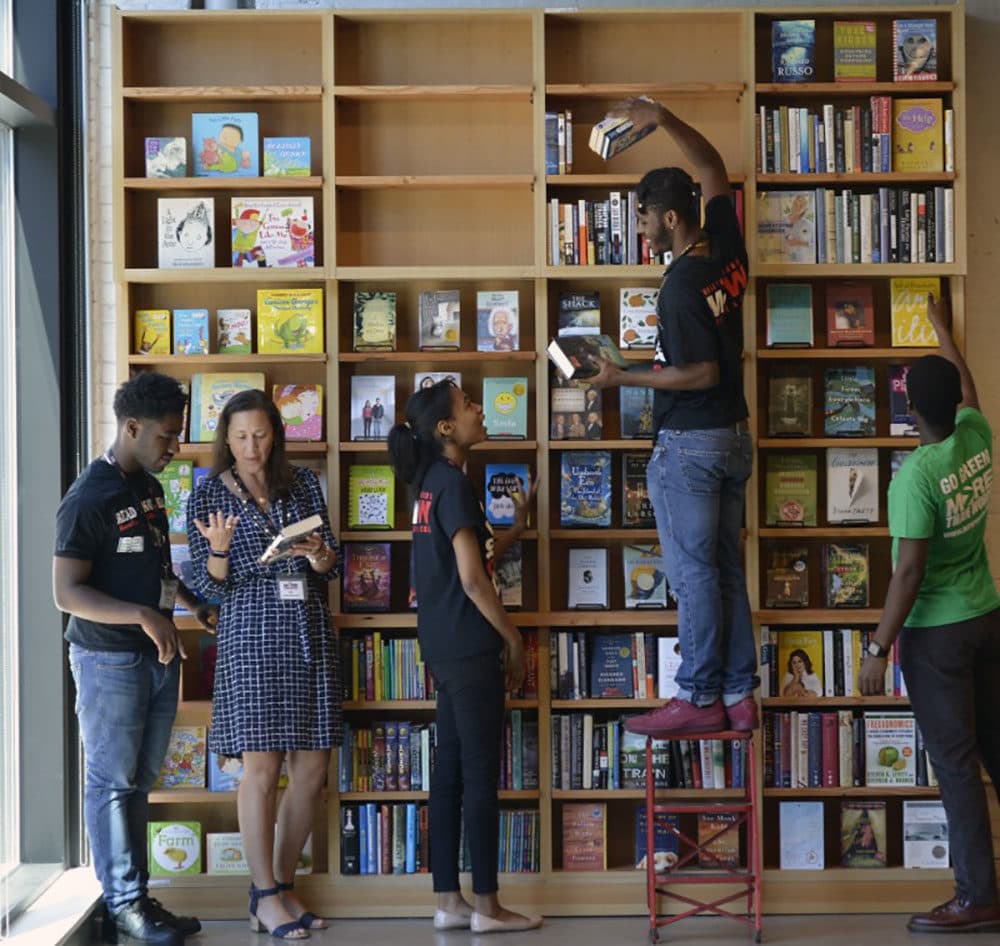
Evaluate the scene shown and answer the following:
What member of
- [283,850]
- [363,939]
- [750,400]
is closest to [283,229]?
[750,400]

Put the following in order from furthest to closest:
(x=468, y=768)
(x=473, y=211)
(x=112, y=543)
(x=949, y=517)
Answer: (x=473, y=211) < (x=468, y=768) < (x=949, y=517) < (x=112, y=543)

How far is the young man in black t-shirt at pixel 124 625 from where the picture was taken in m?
3.97

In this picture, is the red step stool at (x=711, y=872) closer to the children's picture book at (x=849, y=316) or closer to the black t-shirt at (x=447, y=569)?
the black t-shirt at (x=447, y=569)

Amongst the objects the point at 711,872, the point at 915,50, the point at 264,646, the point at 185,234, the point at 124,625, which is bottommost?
the point at 711,872

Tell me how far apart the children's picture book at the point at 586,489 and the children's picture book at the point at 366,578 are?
713mm

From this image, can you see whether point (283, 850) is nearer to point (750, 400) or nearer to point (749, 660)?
point (749, 660)

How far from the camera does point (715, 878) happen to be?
4.38m

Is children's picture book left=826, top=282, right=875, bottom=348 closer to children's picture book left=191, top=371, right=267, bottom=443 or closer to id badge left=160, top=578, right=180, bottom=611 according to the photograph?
children's picture book left=191, top=371, right=267, bottom=443

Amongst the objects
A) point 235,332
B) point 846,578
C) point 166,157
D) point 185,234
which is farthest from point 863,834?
point 166,157

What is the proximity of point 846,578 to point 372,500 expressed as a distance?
186 cm

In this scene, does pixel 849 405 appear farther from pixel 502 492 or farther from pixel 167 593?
pixel 167 593

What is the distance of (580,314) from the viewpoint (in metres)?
4.88

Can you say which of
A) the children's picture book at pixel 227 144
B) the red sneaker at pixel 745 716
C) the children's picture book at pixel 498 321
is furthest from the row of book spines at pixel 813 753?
the children's picture book at pixel 227 144

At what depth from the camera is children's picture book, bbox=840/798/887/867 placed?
4801 mm
